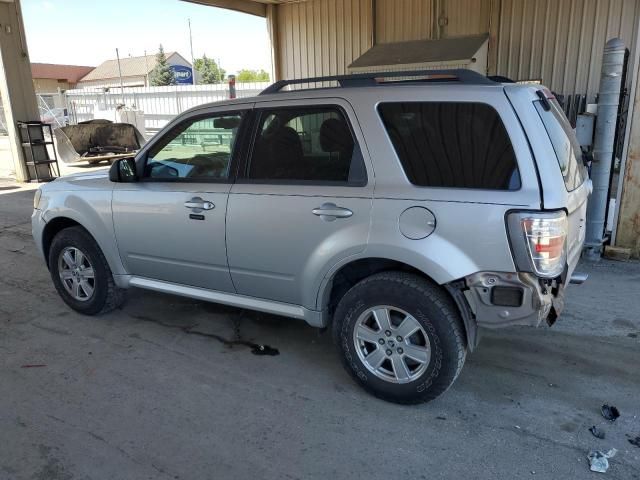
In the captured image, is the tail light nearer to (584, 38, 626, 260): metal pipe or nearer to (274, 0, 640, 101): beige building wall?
(584, 38, 626, 260): metal pipe

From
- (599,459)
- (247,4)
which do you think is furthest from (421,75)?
(247,4)

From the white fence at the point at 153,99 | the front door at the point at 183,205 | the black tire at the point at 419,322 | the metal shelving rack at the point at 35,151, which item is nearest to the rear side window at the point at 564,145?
the black tire at the point at 419,322

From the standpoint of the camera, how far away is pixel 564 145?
3148mm

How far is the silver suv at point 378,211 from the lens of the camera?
9.18 ft

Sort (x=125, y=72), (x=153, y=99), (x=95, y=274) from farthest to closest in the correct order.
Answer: (x=125, y=72) < (x=153, y=99) < (x=95, y=274)

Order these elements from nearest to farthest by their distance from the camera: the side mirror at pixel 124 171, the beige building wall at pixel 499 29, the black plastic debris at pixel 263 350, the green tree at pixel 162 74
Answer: the black plastic debris at pixel 263 350
the side mirror at pixel 124 171
the beige building wall at pixel 499 29
the green tree at pixel 162 74

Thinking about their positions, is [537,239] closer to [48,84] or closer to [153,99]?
[153,99]

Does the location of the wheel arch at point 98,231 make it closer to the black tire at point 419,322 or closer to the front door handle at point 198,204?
the front door handle at point 198,204

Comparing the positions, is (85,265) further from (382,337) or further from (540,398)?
(540,398)

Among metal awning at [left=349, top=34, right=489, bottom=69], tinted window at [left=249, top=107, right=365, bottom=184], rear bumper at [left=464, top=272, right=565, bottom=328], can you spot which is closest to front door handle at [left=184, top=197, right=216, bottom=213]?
tinted window at [left=249, top=107, right=365, bottom=184]

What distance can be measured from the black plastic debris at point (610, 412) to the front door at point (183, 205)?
8.50ft

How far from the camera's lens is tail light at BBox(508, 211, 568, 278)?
2689 millimetres

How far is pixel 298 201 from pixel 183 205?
1009 millimetres

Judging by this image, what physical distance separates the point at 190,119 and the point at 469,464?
3.03 metres
